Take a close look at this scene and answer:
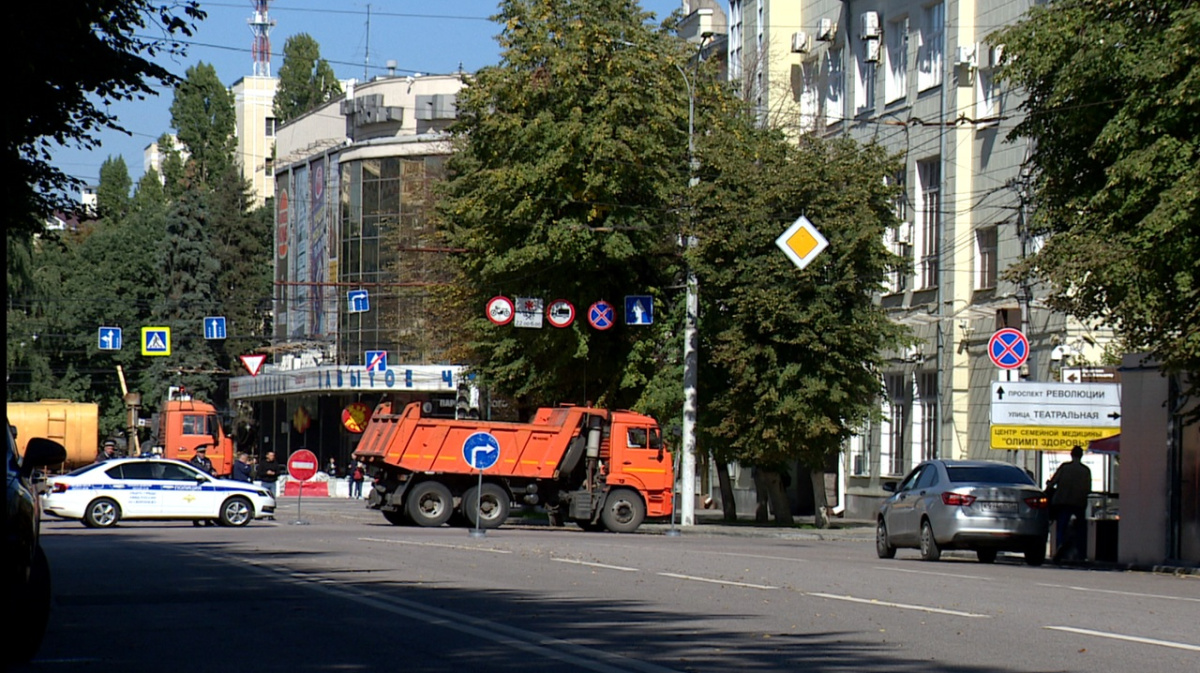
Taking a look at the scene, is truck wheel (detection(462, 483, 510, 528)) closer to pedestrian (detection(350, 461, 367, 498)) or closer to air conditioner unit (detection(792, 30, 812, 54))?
air conditioner unit (detection(792, 30, 812, 54))

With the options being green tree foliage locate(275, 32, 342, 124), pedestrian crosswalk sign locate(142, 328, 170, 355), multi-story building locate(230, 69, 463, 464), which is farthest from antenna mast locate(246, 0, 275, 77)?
pedestrian crosswalk sign locate(142, 328, 170, 355)

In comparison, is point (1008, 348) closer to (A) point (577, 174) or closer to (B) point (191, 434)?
(A) point (577, 174)

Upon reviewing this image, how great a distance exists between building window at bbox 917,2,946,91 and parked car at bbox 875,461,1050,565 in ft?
65.2

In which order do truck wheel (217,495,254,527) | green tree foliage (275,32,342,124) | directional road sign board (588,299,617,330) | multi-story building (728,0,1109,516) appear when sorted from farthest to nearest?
green tree foliage (275,32,342,124) → directional road sign board (588,299,617,330) → multi-story building (728,0,1109,516) → truck wheel (217,495,254,527)

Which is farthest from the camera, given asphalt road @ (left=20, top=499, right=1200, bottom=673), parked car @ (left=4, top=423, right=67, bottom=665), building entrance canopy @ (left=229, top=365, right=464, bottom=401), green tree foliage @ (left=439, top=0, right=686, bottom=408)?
building entrance canopy @ (left=229, top=365, right=464, bottom=401)

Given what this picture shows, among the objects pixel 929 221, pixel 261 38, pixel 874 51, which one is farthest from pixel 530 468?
pixel 261 38

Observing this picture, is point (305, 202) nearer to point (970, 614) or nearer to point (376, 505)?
point (376, 505)

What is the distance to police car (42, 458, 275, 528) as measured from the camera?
34.8 metres

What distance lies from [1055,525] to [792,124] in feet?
64.8

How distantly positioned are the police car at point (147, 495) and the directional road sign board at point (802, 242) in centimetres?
1167

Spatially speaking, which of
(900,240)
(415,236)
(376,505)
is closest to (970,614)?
(376,505)

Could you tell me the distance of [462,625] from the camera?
12.6 meters

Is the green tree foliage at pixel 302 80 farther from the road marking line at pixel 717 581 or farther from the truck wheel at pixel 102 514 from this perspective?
the road marking line at pixel 717 581

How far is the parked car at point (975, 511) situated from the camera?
957 inches
